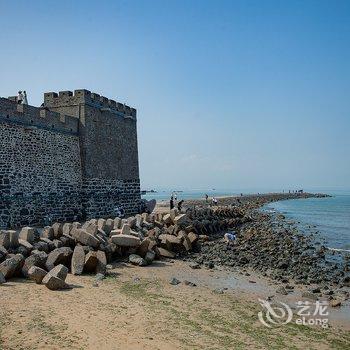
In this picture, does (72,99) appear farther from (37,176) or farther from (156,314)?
(156,314)

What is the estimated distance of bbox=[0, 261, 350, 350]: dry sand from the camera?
21.8 feet

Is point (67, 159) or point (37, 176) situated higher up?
point (67, 159)

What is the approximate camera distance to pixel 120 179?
24.7m

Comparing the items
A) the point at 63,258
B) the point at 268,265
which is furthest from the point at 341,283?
the point at 63,258

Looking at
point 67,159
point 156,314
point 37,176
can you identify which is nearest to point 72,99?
point 67,159

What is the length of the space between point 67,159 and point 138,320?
13915 millimetres

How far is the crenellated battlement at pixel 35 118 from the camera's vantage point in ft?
55.4

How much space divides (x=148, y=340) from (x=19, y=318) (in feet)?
7.67

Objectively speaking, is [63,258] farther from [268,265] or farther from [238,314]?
[268,265]

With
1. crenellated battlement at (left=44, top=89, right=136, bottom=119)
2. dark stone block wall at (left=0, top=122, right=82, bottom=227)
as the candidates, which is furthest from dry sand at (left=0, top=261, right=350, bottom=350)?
crenellated battlement at (left=44, top=89, right=136, bottom=119)

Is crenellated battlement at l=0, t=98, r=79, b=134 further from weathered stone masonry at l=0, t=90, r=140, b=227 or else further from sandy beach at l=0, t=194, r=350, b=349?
sandy beach at l=0, t=194, r=350, b=349

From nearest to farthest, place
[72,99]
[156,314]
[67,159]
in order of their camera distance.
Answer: [156,314], [67,159], [72,99]

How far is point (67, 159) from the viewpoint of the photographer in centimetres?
2047

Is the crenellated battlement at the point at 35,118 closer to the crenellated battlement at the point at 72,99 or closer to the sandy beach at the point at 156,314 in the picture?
the crenellated battlement at the point at 72,99
